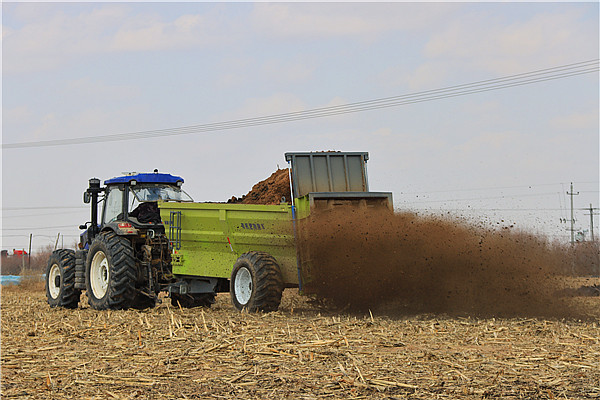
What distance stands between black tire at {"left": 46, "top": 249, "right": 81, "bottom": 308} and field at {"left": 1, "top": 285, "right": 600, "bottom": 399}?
15.3ft

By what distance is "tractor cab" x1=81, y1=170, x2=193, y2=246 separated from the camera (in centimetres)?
1406

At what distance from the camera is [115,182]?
47.1ft

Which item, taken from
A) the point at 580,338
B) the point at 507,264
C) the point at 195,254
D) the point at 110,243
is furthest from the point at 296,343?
the point at 110,243

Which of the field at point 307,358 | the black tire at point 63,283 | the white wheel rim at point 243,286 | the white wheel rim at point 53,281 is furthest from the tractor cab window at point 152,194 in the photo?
the field at point 307,358

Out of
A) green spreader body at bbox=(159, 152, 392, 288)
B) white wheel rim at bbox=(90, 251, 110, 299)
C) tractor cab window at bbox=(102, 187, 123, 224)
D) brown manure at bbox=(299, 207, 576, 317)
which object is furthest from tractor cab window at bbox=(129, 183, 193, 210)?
brown manure at bbox=(299, 207, 576, 317)

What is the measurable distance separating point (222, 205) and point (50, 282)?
608 centimetres

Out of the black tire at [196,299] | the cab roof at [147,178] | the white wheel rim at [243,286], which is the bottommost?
the black tire at [196,299]

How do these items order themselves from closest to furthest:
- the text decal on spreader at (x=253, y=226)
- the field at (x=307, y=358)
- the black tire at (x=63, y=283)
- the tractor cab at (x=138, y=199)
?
1. the field at (x=307, y=358)
2. the text decal on spreader at (x=253, y=226)
3. the tractor cab at (x=138, y=199)
4. the black tire at (x=63, y=283)

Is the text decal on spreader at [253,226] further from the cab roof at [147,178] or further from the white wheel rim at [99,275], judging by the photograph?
the white wheel rim at [99,275]

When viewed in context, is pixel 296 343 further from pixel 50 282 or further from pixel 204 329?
pixel 50 282

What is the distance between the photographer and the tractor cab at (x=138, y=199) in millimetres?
14062

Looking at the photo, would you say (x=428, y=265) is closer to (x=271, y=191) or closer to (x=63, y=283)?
(x=271, y=191)

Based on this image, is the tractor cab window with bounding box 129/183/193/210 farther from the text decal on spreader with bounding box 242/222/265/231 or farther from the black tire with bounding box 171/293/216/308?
the text decal on spreader with bounding box 242/222/265/231

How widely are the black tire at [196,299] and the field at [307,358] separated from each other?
3544mm
